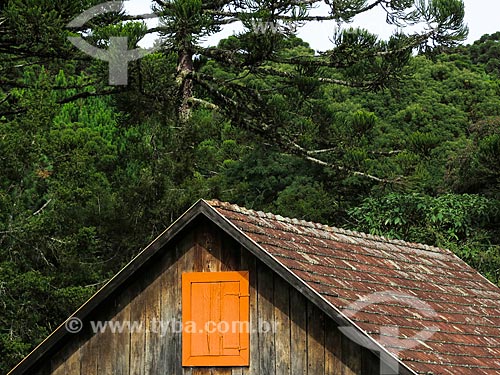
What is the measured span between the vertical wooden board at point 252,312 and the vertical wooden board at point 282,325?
0.58ft

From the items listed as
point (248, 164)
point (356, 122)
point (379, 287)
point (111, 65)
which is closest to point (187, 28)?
point (111, 65)

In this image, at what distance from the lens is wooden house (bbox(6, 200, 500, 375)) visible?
366 inches

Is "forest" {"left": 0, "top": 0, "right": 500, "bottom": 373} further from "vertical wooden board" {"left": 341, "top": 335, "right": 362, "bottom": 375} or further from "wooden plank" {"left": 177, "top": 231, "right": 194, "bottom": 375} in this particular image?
"vertical wooden board" {"left": 341, "top": 335, "right": 362, "bottom": 375}

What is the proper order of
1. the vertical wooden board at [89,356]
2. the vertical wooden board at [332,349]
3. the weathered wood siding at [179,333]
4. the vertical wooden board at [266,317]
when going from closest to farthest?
the vertical wooden board at [332,349], the weathered wood siding at [179,333], the vertical wooden board at [266,317], the vertical wooden board at [89,356]

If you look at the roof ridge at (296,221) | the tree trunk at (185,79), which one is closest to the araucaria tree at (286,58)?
the tree trunk at (185,79)

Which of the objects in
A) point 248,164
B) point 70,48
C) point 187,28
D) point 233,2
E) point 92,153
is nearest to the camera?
point 70,48

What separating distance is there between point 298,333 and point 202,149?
1358cm

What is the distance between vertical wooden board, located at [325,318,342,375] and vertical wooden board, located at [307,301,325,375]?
4cm

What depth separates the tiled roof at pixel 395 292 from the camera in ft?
30.2

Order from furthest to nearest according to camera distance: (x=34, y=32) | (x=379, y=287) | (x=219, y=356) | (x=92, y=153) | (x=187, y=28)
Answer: (x=92, y=153) → (x=187, y=28) → (x=34, y=32) → (x=379, y=287) → (x=219, y=356)

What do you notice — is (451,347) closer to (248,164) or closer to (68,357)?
(68,357)

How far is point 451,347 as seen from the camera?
9.79 m

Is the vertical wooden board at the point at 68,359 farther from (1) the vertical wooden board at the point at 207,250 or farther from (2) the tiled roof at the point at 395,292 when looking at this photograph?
(2) the tiled roof at the point at 395,292

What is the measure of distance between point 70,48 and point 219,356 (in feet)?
33.9
